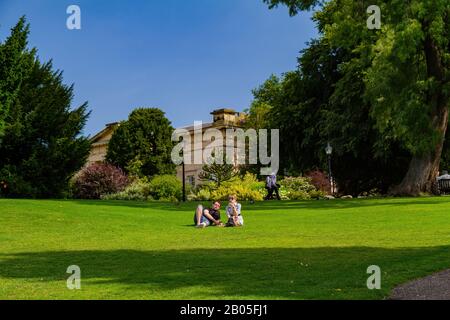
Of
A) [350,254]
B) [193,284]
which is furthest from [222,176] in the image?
[193,284]

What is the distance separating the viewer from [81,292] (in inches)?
328

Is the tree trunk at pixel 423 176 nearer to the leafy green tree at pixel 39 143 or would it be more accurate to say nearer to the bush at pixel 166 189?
the bush at pixel 166 189

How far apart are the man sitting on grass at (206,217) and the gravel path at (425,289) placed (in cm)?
1106

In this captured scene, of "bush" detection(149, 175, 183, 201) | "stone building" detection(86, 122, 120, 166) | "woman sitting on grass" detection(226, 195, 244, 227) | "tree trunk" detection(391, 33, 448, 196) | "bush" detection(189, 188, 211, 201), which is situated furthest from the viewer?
"stone building" detection(86, 122, 120, 166)

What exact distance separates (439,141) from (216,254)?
75.3 feet

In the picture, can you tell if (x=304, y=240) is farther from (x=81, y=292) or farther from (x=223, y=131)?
(x=223, y=131)

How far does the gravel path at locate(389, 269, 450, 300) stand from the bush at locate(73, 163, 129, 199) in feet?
127

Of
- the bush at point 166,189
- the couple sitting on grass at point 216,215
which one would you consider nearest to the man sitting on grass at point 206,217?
the couple sitting on grass at point 216,215

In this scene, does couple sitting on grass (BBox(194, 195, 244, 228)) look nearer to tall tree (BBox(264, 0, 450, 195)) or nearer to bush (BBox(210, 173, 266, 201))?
tall tree (BBox(264, 0, 450, 195))

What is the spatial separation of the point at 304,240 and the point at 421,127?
16.9 metres

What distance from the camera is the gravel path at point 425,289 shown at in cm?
782

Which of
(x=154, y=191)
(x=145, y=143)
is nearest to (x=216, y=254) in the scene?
(x=154, y=191)

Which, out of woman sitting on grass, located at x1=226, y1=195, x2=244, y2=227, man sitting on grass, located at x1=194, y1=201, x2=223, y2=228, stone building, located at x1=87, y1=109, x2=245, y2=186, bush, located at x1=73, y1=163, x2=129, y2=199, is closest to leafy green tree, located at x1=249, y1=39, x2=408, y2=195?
bush, located at x1=73, y1=163, x2=129, y2=199

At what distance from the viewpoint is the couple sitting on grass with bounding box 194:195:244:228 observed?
1956 cm
